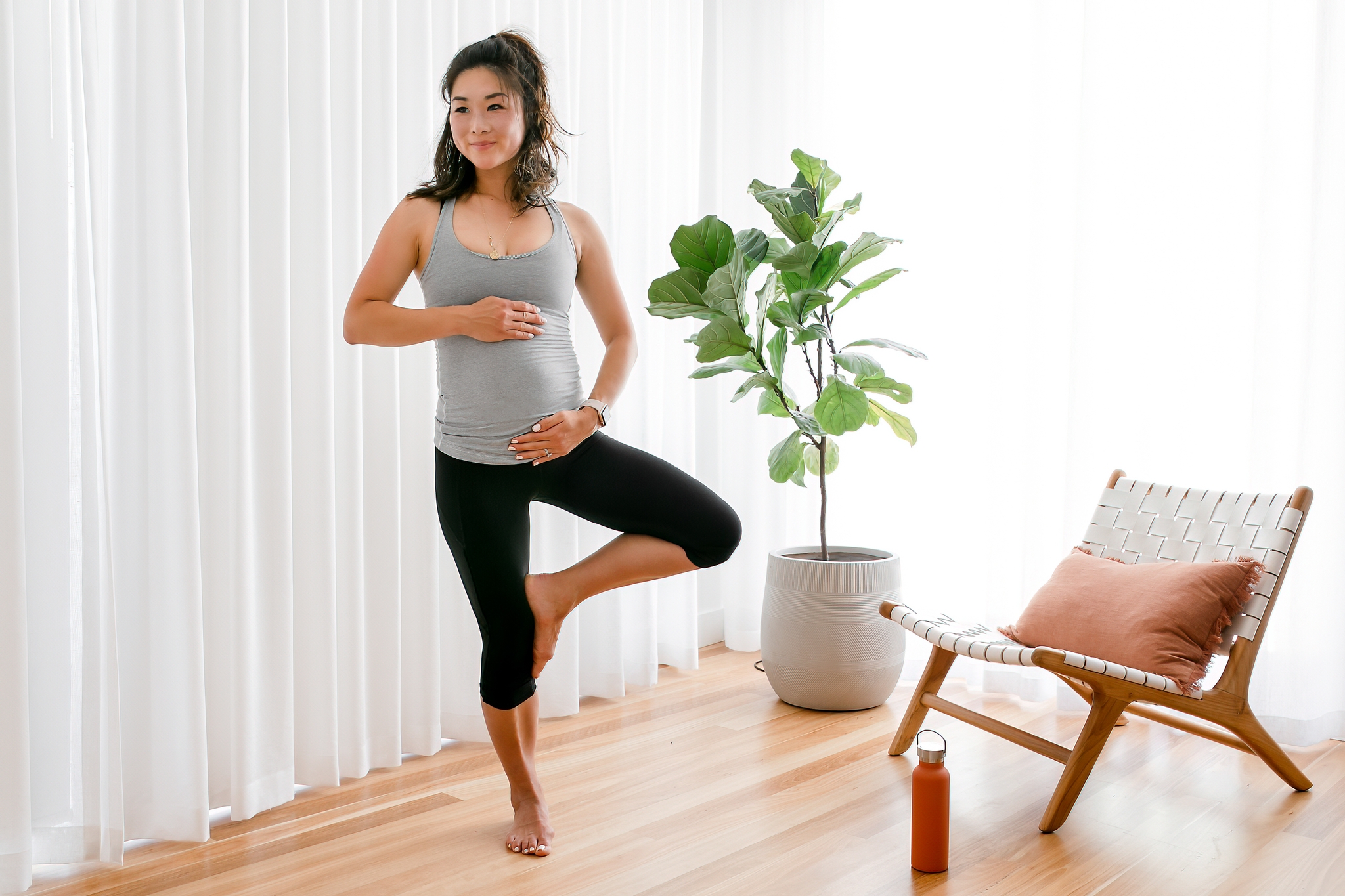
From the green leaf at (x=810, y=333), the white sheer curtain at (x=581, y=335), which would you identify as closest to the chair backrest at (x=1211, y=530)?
the white sheer curtain at (x=581, y=335)

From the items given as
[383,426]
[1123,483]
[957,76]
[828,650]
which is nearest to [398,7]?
[383,426]

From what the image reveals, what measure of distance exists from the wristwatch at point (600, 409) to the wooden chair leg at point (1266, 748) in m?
1.45

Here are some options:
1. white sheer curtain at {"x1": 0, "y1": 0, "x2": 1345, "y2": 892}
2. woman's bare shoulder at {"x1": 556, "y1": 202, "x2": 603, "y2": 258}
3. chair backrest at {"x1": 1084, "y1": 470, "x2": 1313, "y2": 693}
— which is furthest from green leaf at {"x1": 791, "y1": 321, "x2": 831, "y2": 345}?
chair backrest at {"x1": 1084, "y1": 470, "x2": 1313, "y2": 693}

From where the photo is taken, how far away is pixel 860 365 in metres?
2.68

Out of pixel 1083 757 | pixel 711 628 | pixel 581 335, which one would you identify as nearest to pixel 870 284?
pixel 581 335

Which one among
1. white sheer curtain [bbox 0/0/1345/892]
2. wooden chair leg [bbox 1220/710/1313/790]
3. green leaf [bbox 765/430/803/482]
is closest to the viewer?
white sheer curtain [bbox 0/0/1345/892]

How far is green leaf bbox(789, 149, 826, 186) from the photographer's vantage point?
2787 mm

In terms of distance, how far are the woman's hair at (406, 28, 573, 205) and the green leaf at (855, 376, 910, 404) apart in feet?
3.43

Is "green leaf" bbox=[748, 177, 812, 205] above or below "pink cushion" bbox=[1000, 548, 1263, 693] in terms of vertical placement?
above

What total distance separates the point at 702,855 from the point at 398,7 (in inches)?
80.5

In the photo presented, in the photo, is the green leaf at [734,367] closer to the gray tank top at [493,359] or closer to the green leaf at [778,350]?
the green leaf at [778,350]

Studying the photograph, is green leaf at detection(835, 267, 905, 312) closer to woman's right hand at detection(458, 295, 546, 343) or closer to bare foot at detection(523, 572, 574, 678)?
woman's right hand at detection(458, 295, 546, 343)

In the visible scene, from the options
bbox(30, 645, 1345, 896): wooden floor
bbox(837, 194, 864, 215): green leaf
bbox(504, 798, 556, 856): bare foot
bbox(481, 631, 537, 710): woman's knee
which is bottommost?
bbox(30, 645, 1345, 896): wooden floor

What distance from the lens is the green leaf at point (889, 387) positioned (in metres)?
2.72
